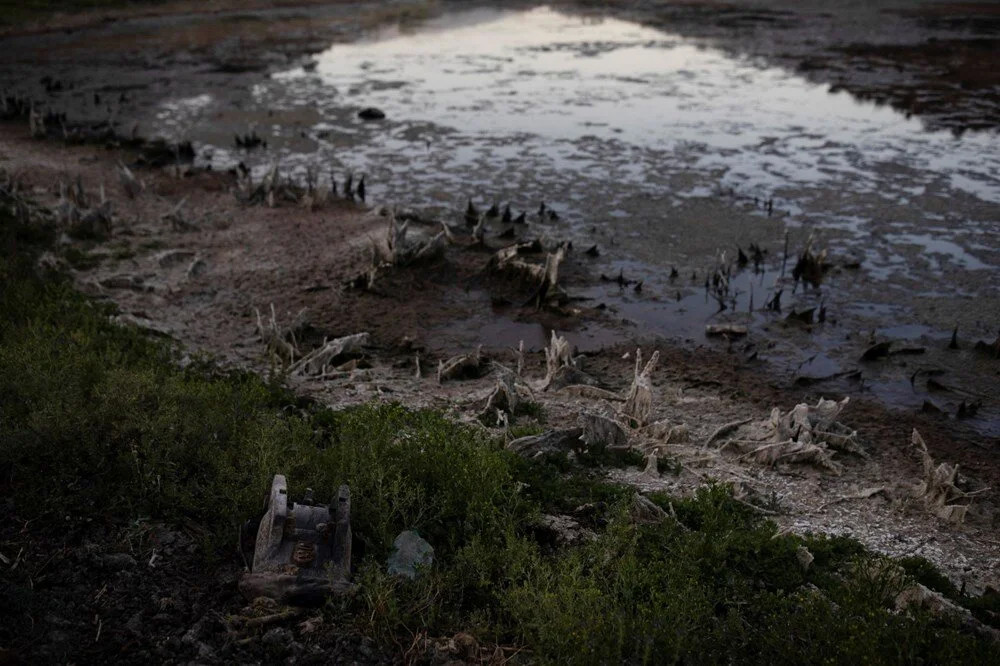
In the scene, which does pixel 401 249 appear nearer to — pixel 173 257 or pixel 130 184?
pixel 173 257

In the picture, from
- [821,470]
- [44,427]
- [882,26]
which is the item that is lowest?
[821,470]

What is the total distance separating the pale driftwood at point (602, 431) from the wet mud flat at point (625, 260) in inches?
19.4

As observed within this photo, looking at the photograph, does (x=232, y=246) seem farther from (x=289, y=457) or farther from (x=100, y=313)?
(x=289, y=457)

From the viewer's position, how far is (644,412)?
8062 mm

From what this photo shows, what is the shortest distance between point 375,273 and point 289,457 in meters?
5.53

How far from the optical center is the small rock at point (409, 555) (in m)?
5.27

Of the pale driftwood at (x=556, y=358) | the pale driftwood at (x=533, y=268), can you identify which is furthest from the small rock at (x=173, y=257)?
the pale driftwood at (x=556, y=358)

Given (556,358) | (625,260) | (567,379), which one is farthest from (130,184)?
(567,379)

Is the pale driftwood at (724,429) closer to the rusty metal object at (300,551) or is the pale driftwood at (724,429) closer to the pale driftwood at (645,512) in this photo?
the pale driftwood at (645,512)

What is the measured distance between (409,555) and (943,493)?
430 centimetres

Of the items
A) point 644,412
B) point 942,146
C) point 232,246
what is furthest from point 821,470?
point 942,146

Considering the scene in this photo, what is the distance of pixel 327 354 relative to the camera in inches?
364

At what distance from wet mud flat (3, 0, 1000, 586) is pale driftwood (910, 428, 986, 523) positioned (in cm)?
12

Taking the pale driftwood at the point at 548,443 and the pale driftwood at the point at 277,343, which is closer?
the pale driftwood at the point at 548,443
